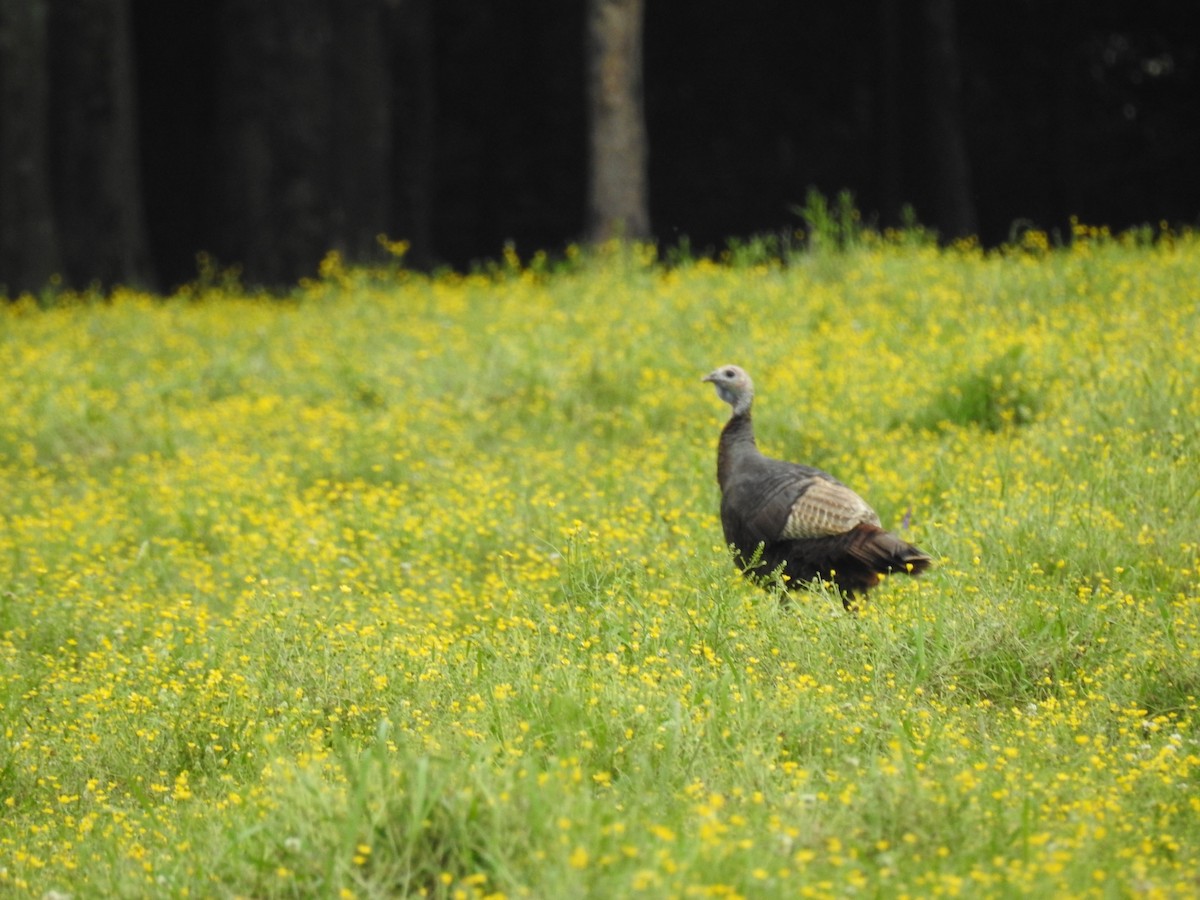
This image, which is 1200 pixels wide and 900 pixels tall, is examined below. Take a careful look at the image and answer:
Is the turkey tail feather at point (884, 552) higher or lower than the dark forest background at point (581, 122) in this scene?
lower

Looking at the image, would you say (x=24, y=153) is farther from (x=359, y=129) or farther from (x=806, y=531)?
(x=806, y=531)

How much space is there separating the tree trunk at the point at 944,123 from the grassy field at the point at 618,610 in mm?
5943

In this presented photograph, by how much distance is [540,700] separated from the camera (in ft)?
15.9

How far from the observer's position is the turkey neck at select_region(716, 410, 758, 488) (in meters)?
6.34

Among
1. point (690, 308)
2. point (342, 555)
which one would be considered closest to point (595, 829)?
point (342, 555)

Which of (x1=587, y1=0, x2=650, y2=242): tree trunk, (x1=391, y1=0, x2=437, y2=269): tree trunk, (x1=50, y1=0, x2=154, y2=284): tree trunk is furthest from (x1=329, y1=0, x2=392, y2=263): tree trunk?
(x1=587, y1=0, x2=650, y2=242): tree trunk

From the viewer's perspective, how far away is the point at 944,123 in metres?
17.3

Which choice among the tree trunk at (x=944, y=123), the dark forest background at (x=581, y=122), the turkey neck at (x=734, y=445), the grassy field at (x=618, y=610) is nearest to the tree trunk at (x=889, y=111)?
the dark forest background at (x=581, y=122)

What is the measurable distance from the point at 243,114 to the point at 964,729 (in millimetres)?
13137

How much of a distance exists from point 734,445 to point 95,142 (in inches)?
478

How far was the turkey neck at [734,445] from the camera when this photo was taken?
20.8 feet

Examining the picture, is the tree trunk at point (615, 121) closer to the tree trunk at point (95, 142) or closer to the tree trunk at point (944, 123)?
the tree trunk at point (944, 123)

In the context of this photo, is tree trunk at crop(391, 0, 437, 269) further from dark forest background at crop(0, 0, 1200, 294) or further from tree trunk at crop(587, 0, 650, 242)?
tree trunk at crop(587, 0, 650, 242)

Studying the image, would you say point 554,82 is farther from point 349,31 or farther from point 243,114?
point 243,114
